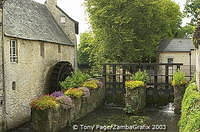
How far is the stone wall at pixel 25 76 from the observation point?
14.0 metres

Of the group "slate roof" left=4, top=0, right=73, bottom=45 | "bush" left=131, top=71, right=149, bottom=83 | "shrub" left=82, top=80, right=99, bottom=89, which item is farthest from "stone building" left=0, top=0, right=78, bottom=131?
"bush" left=131, top=71, right=149, bottom=83

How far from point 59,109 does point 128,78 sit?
9.36 m

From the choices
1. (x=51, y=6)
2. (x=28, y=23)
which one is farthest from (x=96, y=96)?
(x=51, y=6)

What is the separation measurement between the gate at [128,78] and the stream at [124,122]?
3.09 ft

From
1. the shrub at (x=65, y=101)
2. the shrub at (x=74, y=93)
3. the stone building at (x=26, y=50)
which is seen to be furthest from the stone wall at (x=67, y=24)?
the shrub at (x=65, y=101)

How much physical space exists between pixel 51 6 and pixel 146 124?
13.7 meters

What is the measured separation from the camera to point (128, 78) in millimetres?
21484

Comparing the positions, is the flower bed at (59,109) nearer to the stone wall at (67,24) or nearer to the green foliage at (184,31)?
the stone wall at (67,24)

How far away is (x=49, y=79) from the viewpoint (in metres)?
19.0

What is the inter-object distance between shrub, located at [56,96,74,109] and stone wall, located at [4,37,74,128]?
2.51 m

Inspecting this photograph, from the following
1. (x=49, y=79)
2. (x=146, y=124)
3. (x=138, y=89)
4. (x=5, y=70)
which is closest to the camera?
(x=5, y=70)

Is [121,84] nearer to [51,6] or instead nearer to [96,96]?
[96,96]

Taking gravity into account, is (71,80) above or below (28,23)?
below

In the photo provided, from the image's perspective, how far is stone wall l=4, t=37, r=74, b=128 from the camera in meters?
14.0
